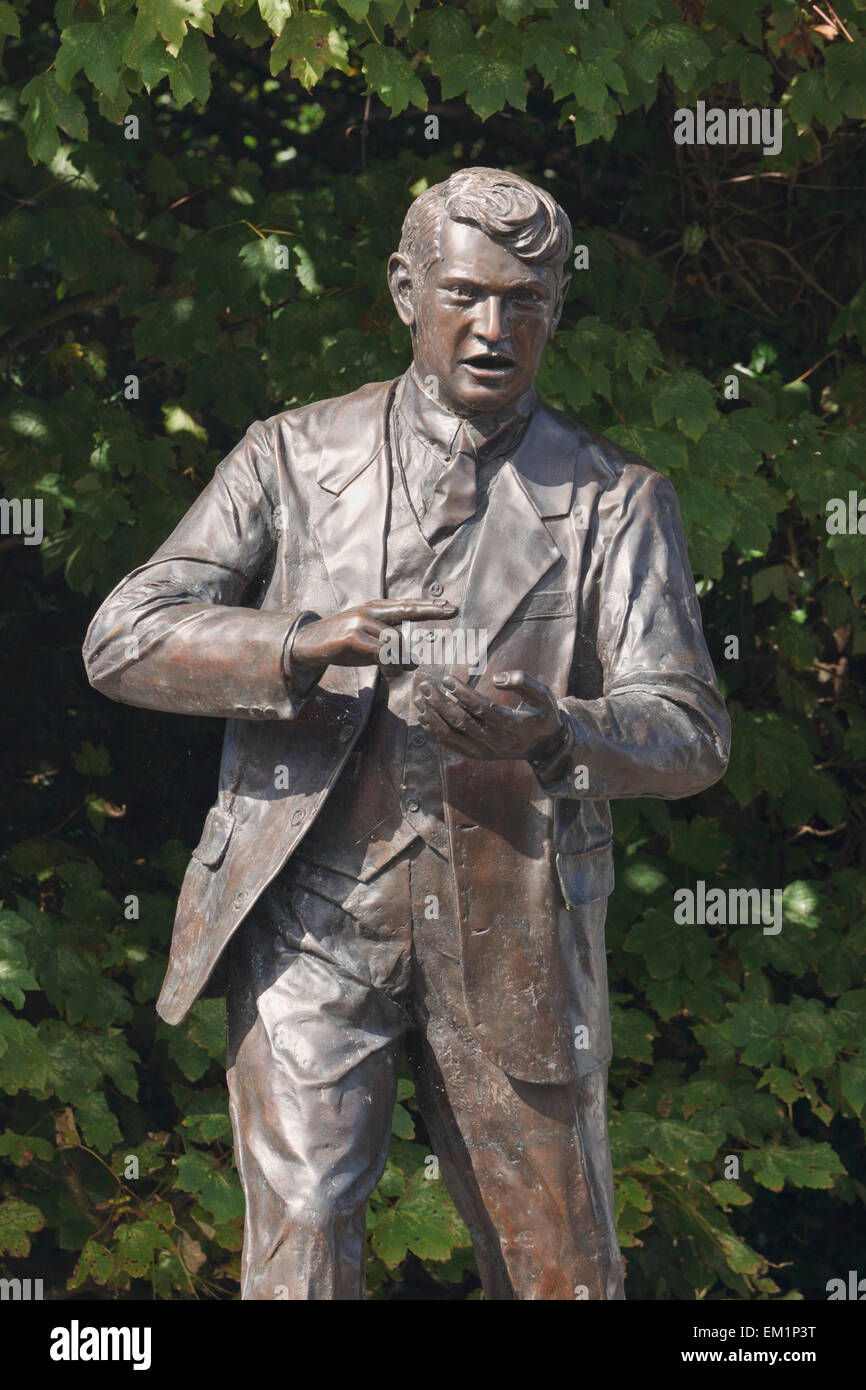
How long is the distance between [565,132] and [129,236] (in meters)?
1.54

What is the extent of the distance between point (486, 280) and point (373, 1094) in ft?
4.29

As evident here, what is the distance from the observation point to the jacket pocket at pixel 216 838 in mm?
3744

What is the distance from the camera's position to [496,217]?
12.0 feet

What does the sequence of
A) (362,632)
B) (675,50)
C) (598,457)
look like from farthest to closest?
(675,50) < (598,457) < (362,632)

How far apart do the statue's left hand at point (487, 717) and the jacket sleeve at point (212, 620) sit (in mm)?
325

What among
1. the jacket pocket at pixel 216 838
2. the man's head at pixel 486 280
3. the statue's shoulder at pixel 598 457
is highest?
the man's head at pixel 486 280

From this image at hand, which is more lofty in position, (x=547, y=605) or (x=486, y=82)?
(x=486, y=82)

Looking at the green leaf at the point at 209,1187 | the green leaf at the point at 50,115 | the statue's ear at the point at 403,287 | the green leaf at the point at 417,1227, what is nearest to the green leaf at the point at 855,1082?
the green leaf at the point at 417,1227

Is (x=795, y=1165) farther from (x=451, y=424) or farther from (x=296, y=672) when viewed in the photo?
(x=296, y=672)

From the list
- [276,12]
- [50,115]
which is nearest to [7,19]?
[50,115]

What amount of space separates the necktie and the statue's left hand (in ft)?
1.74

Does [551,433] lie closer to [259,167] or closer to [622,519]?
[622,519]

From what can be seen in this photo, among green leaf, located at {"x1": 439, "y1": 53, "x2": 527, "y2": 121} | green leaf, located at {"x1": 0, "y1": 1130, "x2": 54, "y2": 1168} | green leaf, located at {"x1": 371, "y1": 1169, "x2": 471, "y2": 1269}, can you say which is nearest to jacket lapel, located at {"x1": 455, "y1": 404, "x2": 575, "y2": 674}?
green leaf, located at {"x1": 439, "y1": 53, "x2": 527, "y2": 121}

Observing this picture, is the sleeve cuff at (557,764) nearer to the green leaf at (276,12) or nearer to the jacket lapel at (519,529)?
the jacket lapel at (519,529)
